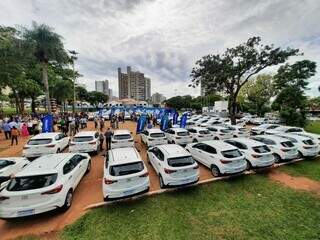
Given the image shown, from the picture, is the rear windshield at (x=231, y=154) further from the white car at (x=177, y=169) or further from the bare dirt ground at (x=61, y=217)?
the white car at (x=177, y=169)

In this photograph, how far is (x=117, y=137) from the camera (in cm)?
1262

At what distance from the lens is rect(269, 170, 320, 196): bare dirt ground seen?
26.5ft

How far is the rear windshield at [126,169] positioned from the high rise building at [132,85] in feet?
441

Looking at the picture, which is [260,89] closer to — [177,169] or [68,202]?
[177,169]

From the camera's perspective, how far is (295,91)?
2758cm

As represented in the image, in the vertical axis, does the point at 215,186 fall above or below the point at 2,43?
below

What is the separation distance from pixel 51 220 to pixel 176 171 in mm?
4375

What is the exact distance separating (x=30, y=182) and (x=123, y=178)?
107 inches

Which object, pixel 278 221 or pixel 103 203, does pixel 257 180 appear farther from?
pixel 103 203

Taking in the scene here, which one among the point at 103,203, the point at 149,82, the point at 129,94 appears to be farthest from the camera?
the point at 149,82

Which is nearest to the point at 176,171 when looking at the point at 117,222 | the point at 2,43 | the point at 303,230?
the point at 117,222

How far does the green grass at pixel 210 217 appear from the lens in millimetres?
5266

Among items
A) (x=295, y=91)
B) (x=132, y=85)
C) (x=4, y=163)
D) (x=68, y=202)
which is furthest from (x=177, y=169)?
(x=132, y=85)

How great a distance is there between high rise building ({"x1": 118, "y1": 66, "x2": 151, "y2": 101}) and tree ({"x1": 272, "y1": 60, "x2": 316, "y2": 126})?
117116 millimetres
